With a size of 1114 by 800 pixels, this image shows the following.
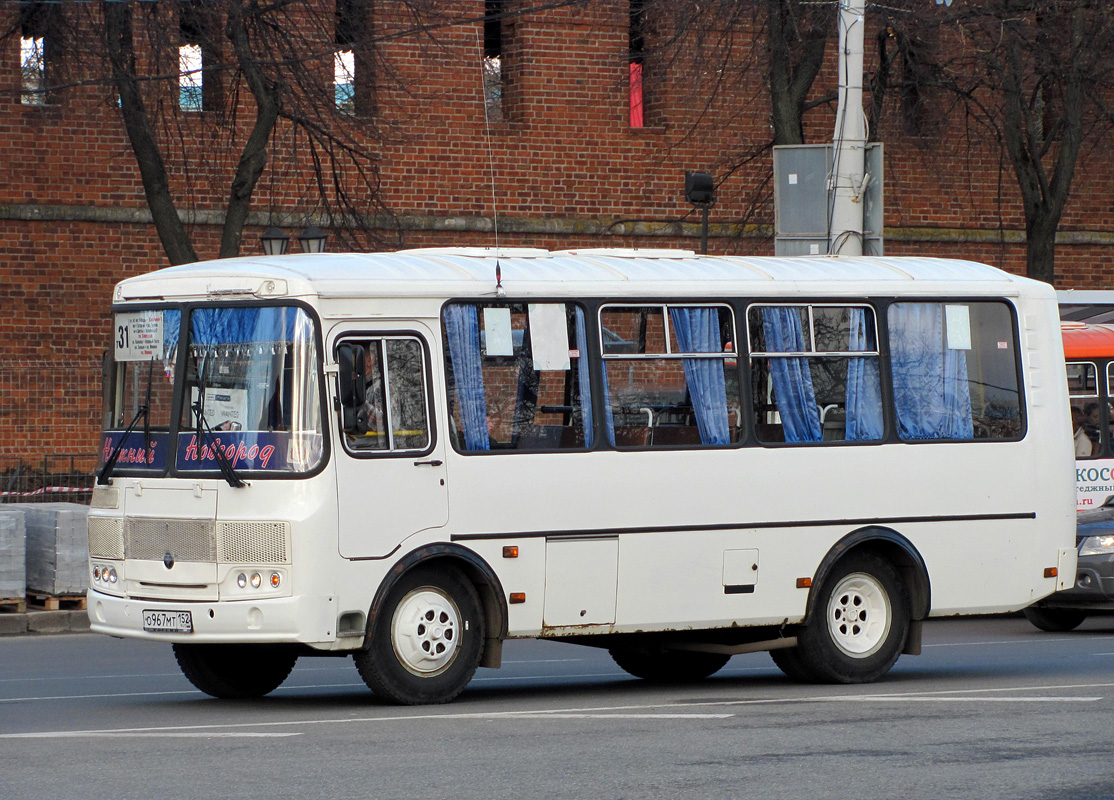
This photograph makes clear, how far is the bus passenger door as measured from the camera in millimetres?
10648

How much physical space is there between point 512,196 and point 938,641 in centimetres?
1215

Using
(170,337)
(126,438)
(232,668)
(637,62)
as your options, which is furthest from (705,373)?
(637,62)

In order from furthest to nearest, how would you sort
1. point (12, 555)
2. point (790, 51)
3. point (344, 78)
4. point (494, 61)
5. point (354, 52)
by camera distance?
point (494, 61)
point (790, 51)
point (344, 78)
point (354, 52)
point (12, 555)

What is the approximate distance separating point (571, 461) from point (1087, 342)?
36.5 ft

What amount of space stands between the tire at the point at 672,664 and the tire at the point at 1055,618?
5076 mm

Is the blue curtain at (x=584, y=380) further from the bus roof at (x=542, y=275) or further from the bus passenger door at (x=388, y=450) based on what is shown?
the bus passenger door at (x=388, y=450)

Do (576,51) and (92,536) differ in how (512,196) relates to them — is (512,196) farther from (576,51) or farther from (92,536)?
(92,536)

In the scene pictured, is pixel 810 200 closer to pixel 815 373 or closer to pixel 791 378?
pixel 815 373

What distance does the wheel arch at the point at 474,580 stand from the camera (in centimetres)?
1072

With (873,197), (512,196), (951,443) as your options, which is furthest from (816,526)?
(512,196)

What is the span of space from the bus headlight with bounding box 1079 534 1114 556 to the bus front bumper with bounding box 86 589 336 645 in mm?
8594

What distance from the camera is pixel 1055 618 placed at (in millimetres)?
17188

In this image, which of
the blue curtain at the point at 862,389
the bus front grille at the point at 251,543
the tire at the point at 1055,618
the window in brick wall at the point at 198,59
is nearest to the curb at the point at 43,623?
the window in brick wall at the point at 198,59

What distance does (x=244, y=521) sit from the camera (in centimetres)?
1058
